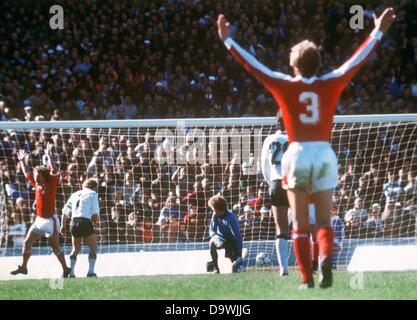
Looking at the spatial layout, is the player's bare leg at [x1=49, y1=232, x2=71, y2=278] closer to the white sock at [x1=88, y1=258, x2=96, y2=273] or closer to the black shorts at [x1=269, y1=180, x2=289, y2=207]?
the white sock at [x1=88, y1=258, x2=96, y2=273]

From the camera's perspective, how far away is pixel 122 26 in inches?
852

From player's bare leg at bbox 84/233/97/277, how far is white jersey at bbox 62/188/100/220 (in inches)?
13.2

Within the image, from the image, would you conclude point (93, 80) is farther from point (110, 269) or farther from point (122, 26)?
point (110, 269)

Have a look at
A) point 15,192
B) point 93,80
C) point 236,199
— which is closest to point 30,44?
point 93,80

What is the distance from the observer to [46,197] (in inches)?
560

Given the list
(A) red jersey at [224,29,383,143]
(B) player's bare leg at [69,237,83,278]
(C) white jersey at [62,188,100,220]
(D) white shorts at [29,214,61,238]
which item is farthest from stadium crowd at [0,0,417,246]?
(A) red jersey at [224,29,383,143]

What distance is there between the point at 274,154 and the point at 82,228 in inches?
188

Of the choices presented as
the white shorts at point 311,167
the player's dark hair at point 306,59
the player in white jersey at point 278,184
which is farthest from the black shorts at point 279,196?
the player's dark hair at point 306,59

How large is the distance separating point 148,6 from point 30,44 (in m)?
3.08

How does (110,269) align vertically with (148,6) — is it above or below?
below

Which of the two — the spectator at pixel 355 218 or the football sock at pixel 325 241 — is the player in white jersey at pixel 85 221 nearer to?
the spectator at pixel 355 218

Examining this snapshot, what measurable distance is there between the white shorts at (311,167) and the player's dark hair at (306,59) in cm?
65

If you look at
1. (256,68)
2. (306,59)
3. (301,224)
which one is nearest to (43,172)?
(256,68)

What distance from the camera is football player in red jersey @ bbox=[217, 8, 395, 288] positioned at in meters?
7.71
